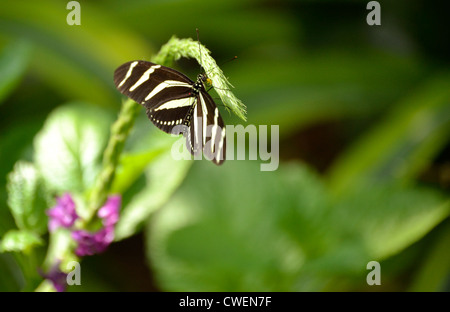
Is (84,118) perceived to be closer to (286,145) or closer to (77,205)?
(77,205)

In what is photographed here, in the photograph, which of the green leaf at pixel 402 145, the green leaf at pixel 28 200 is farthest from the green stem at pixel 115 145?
the green leaf at pixel 402 145

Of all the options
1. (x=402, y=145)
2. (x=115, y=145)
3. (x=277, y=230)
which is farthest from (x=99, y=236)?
(x=402, y=145)

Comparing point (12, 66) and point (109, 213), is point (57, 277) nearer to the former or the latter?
point (109, 213)

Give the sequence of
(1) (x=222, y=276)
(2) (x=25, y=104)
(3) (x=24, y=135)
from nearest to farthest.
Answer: (3) (x=24, y=135)
(1) (x=222, y=276)
(2) (x=25, y=104)

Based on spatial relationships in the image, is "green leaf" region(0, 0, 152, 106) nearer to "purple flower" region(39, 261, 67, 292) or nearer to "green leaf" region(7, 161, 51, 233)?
"green leaf" region(7, 161, 51, 233)

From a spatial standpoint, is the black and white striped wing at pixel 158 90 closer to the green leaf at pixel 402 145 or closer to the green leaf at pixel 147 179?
the green leaf at pixel 147 179

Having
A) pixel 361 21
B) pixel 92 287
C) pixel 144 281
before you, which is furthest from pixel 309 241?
pixel 361 21

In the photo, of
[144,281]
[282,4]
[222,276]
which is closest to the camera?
[222,276]
